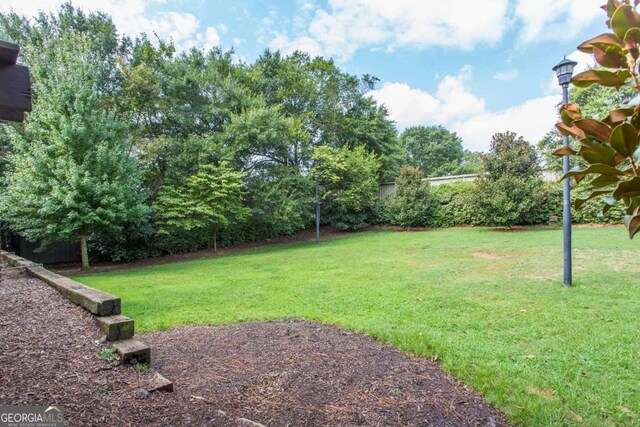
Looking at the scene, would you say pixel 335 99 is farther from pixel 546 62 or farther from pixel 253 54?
pixel 546 62

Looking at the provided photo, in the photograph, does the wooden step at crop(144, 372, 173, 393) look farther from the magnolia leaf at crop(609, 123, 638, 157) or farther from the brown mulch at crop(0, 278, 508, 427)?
the magnolia leaf at crop(609, 123, 638, 157)

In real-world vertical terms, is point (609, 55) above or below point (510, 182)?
below

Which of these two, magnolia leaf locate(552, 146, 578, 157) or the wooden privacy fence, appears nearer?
magnolia leaf locate(552, 146, 578, 157)

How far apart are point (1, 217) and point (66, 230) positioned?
90.5 inches

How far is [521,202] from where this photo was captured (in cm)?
1150

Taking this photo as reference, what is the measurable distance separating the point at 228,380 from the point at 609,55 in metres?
2.68

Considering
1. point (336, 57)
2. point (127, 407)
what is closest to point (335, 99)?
point (336, 57)

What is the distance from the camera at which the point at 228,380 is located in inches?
97.7

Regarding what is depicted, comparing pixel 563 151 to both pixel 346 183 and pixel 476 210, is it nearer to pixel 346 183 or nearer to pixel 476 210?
pixel 476 210

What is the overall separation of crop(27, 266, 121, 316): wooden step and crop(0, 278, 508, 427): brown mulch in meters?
0.11

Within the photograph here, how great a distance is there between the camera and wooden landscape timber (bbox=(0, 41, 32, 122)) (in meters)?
0.99

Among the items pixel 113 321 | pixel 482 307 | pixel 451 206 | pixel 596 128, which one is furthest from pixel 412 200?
pixel 596 128

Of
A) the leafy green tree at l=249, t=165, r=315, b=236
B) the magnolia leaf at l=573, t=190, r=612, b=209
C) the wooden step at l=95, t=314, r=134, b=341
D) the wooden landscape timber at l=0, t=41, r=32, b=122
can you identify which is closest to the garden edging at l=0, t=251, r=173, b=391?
the wooden step at l=95, t=314, r=134, b=341

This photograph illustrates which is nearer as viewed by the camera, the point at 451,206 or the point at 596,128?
the point at 596,128
